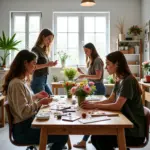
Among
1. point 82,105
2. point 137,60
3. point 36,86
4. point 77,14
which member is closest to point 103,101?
point 82,105

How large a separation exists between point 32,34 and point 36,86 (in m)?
2.83

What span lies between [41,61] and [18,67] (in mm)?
1087

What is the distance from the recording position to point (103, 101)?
2.49 meters

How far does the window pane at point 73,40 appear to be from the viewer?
5.73 meters

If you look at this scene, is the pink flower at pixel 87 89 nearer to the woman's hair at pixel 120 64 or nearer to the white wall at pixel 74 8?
the woman's hair at pixel 120 64

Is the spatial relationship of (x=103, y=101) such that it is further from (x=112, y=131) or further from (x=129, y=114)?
(x=112, y=131)

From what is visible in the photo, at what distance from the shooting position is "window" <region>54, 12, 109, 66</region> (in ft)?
18.7

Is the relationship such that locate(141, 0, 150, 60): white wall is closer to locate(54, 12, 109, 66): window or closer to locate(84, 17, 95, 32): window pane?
locate(54, 12, 109, 66): window

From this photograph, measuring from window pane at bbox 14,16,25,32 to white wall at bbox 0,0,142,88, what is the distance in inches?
9.4

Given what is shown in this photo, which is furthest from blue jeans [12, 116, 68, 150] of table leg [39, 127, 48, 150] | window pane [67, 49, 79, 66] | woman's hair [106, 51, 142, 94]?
window pane [67, 49, 79, 66]

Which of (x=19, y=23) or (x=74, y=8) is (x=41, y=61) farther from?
(x=19, y=23)

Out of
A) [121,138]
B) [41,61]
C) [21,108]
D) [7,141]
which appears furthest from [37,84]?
[121,138]

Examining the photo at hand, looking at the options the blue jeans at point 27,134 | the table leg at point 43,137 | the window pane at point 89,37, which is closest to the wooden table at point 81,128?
the table leg at point 43,137

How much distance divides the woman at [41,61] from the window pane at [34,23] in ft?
8.39
